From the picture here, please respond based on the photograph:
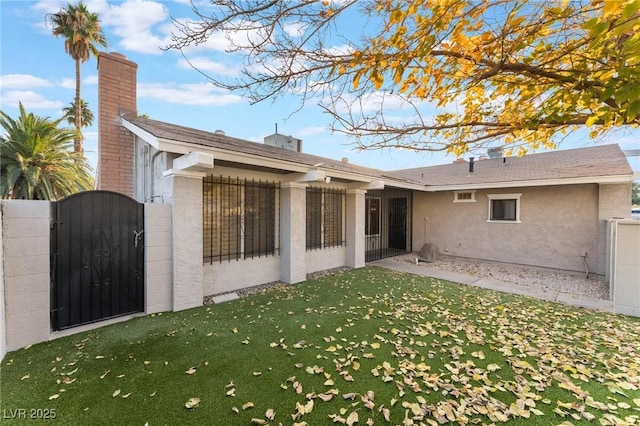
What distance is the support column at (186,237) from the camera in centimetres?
518

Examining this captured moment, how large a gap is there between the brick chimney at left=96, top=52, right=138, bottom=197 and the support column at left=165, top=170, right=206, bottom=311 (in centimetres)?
276

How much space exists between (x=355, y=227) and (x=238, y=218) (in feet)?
14.2

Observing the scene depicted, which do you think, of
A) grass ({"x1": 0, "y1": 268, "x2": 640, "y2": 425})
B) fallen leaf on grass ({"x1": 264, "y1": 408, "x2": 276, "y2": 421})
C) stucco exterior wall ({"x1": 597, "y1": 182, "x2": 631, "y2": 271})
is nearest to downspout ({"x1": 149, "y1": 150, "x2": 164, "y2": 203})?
grass ({"x1": 0, "y1": 268, "x2": 640, "y2": 425})

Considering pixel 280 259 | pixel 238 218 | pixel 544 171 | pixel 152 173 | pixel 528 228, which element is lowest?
pixel 280 259

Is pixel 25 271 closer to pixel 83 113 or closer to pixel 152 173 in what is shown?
pixel 152 173

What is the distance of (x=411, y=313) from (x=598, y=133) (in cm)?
411

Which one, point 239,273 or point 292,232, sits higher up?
point 292,232

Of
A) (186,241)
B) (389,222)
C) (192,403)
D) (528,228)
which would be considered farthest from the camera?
(389,222)

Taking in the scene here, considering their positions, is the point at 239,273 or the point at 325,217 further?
the point at 325,217

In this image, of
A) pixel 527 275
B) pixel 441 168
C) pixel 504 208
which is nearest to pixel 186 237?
pixel 527 275

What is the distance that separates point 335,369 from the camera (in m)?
3.32

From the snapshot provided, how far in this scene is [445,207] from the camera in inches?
493

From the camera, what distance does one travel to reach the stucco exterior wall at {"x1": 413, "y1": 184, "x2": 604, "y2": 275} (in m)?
9.09

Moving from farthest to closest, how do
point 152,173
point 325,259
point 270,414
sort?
point 325,259 < point 152,173 < point 270,414
